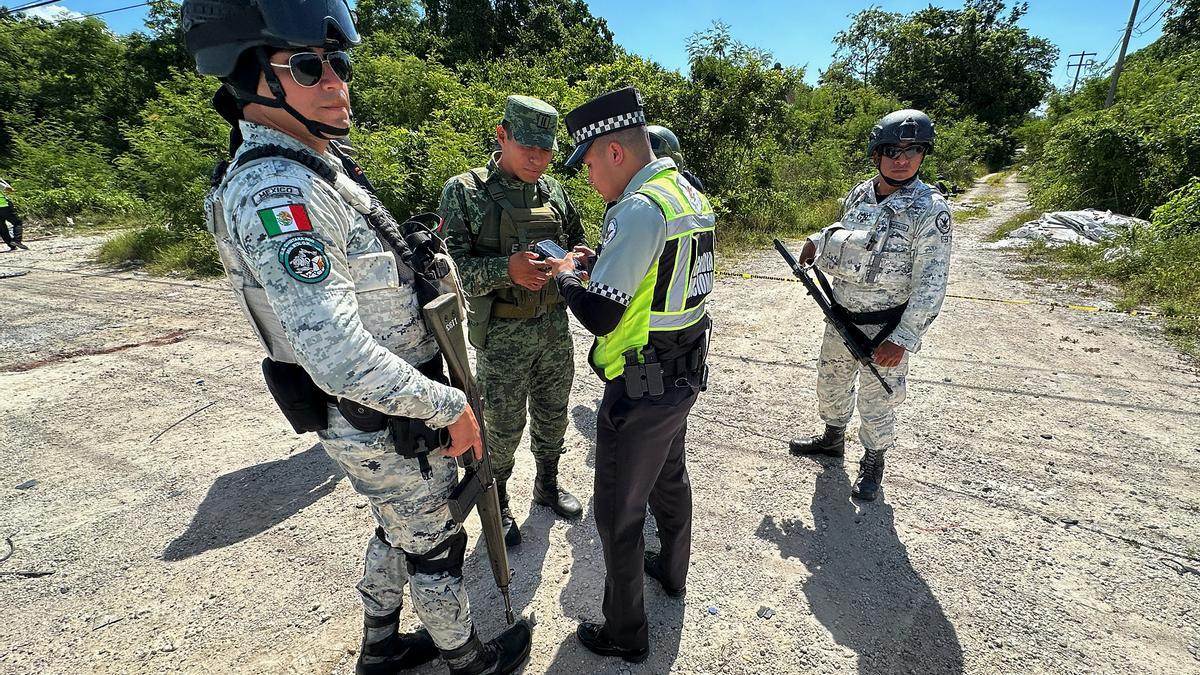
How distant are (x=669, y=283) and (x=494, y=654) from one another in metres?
1.47

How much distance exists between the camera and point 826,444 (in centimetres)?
333

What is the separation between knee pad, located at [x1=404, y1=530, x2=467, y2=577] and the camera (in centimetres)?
168

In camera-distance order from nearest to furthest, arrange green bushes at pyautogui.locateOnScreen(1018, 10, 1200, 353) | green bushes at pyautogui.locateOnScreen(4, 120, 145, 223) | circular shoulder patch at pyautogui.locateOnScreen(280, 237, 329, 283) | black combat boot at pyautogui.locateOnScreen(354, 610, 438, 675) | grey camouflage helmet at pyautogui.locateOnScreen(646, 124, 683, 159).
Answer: circular shoulder patch at pyautogui.locateOnScreen(280, 237, 329, 283) < black combat boot at pyautogui.locateOnScreen(354, 610, 438, 675) < grey camouflage helmet at pyautogui.locateOnScreen(646, 124, 683, 159) < green bushes at pyautogui.locateOnScreen(1018, 10, 1200, 353) < green bushes at pyautogui.locateOnScreen(4, 120, 145, 223)

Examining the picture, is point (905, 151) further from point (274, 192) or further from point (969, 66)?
point (969, 66)

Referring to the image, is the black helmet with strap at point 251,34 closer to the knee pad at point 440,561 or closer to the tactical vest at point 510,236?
the tactical vest at point 510,236

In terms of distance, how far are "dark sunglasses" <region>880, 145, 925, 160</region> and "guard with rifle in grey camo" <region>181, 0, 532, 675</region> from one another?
2344 mm

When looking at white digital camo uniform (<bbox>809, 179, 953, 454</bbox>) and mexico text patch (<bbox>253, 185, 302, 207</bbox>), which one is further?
white digital camo uniform (<bbox>809, 179, 953, 454</bbox>)

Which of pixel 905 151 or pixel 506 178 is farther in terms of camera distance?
pixel 905 151

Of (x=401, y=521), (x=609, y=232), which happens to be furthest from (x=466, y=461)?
(x=609, y=232)

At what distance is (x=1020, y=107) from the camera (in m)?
31.2

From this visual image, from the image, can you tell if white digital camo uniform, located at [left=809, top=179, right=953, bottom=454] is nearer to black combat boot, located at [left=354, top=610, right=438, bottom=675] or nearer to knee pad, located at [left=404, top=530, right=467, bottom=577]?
knee pad, located at [left=404, top=530, right=467, bottom=577]

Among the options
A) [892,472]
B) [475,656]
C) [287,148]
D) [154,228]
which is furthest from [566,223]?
[154,228]

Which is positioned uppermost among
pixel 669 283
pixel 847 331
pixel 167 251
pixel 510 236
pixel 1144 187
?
pixel 1144 187

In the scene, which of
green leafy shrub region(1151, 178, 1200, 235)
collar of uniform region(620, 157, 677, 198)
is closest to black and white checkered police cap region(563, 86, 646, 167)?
collar of uniform region(620, 157, 677, 198)
